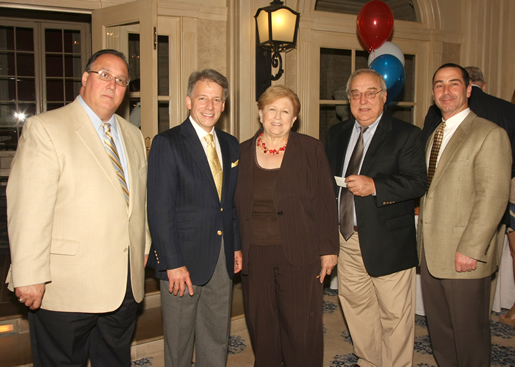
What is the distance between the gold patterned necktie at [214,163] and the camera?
217 centimetres

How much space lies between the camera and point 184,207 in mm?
2066

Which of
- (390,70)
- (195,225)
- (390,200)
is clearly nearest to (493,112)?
(390,70)

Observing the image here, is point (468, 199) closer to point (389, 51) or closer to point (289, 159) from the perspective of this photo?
point (289, 159)

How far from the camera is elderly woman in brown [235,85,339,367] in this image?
221 centimetres

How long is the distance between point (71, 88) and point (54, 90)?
0.34m

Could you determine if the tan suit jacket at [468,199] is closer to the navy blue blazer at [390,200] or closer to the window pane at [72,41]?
the navy blue blazer at [390,200]

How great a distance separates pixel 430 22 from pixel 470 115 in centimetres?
345

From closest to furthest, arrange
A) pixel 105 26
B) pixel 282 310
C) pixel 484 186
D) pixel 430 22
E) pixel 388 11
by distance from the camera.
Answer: pixel 484 186
pixel 282 310
pixel 105 26
pixel 388 11
pixel 430 22

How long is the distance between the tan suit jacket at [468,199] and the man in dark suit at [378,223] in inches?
5.6

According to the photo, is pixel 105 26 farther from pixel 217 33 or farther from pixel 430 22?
pixel 430 22

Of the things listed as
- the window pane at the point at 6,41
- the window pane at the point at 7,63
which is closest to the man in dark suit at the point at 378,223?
the window pane at the point at 7,63

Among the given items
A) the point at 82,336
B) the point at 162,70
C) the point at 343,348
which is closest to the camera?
the point at 82,336

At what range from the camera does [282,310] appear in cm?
227

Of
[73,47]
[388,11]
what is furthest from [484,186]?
[73,47]
